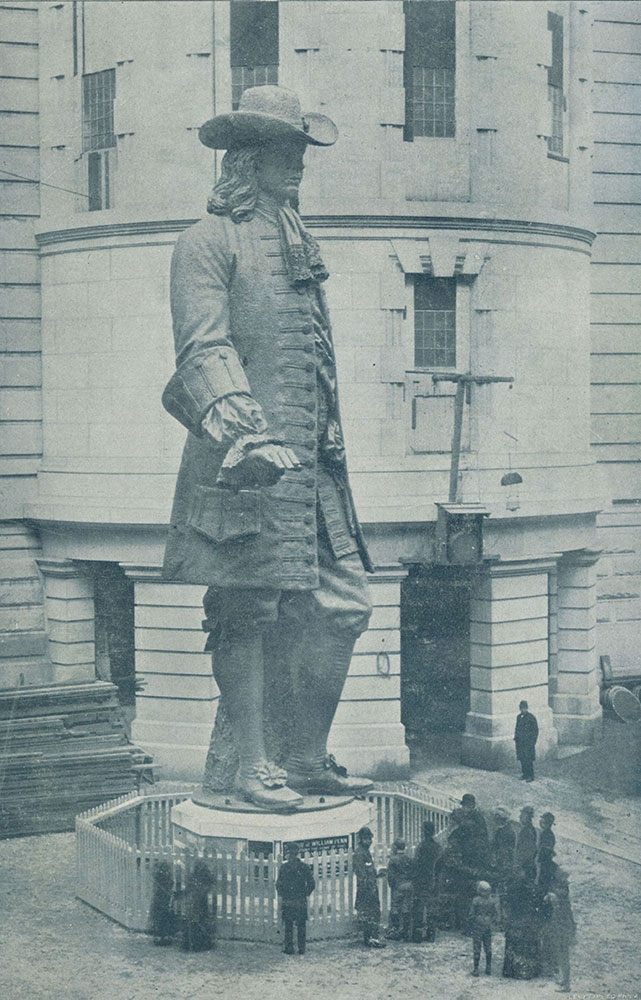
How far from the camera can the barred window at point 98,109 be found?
19781 millimetres

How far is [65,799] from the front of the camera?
16.1 metres

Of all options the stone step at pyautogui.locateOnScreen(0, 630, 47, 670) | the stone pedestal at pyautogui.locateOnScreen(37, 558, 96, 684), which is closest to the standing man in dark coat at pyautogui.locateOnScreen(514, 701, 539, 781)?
the stone pedestal at pyautogui.locateOnScreen(37, 558, 96, 684)

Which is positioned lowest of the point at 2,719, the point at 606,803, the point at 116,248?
the point at 606,803

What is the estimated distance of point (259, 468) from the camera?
9.16 metres

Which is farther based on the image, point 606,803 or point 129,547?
point 129,547

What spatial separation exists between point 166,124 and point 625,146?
8115mm

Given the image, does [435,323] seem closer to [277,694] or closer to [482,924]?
[277,694]

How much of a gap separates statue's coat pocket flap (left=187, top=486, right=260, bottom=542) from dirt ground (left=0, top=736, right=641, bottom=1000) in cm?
300

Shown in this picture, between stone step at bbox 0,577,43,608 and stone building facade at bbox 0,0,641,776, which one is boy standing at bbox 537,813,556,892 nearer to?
stone building facade at bbox 0,0,641,776

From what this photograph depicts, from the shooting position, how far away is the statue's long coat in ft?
32.5

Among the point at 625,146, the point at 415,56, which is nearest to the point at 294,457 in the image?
the point at 415,56

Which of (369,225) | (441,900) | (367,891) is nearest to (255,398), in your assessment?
(367,891)

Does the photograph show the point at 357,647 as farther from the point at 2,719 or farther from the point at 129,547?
the point at 2,719

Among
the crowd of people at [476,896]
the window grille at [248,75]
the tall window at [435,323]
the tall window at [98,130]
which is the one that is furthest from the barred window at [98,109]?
the crowd of people at [476,896]
